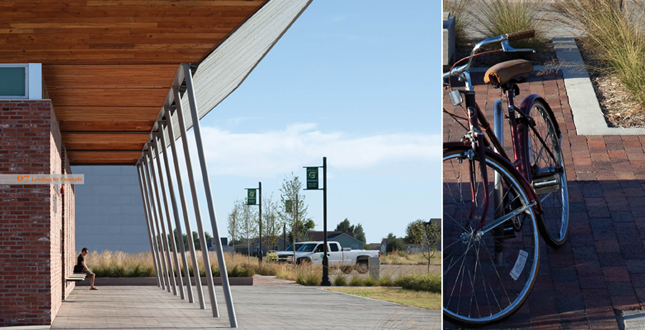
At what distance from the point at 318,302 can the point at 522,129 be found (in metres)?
8.51

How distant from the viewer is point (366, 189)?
4847 cm

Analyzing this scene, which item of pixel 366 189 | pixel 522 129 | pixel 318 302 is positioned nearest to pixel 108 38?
pixel 522 129

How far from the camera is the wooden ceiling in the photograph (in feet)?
20.0

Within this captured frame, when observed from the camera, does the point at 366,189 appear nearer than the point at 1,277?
No

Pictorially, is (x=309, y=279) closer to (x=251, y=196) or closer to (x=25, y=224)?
(x=251, y=196)

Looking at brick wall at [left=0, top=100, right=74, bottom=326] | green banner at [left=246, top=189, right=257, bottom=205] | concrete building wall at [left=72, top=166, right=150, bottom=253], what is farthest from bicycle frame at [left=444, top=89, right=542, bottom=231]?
concrete building wall at [left=72, top=166, right=150, bottom=253]

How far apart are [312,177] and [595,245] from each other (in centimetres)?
1814

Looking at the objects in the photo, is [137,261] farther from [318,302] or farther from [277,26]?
[277,26]

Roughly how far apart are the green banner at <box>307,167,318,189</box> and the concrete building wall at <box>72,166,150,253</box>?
11.8m

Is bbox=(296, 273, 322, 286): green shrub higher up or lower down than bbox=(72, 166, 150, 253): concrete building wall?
lower down

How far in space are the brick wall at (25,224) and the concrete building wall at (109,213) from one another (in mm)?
23840

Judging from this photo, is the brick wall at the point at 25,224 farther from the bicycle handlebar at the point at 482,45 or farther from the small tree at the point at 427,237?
the small tree at the point at 427,237

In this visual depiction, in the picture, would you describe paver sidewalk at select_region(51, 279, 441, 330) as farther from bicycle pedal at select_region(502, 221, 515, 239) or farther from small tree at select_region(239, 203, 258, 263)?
small tree at select_region(239, 203, 258, 263)

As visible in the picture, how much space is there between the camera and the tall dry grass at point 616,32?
9141mm
